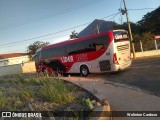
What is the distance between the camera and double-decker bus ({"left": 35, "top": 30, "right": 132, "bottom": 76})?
17.6m

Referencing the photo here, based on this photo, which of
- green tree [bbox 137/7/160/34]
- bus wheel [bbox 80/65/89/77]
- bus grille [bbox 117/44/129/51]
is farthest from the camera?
green tree [bbox 137/7/160/34]

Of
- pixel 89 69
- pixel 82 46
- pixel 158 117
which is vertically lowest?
pixel 158 117

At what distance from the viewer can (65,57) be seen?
2141cm

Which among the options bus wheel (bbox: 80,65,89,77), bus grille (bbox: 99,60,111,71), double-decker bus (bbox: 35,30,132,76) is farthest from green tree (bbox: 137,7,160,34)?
bus grille (bbox: 99,60,111,71)

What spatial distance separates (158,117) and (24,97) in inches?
209

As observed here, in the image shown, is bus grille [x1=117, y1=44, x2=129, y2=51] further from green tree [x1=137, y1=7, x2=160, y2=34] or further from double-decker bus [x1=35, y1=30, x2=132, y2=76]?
green tree [x1=137, y1=7, x2=160, y2=34]

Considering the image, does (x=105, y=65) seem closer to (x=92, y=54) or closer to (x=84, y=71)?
(x=92, y=54)

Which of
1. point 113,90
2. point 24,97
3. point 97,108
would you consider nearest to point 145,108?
point 97,108

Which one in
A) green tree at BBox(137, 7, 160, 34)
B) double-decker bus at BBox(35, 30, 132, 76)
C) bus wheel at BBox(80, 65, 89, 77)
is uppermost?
green tree at BBox(137, 7, 160, 34)

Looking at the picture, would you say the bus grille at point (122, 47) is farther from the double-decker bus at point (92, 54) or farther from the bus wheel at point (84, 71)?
the bus wheel at point (84, 71)

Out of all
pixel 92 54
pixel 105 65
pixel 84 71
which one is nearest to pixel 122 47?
pixel 105 65

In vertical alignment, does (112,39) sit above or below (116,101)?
above

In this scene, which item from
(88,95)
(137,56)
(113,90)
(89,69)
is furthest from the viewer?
(137,56)

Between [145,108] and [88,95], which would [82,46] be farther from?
[145,108]
